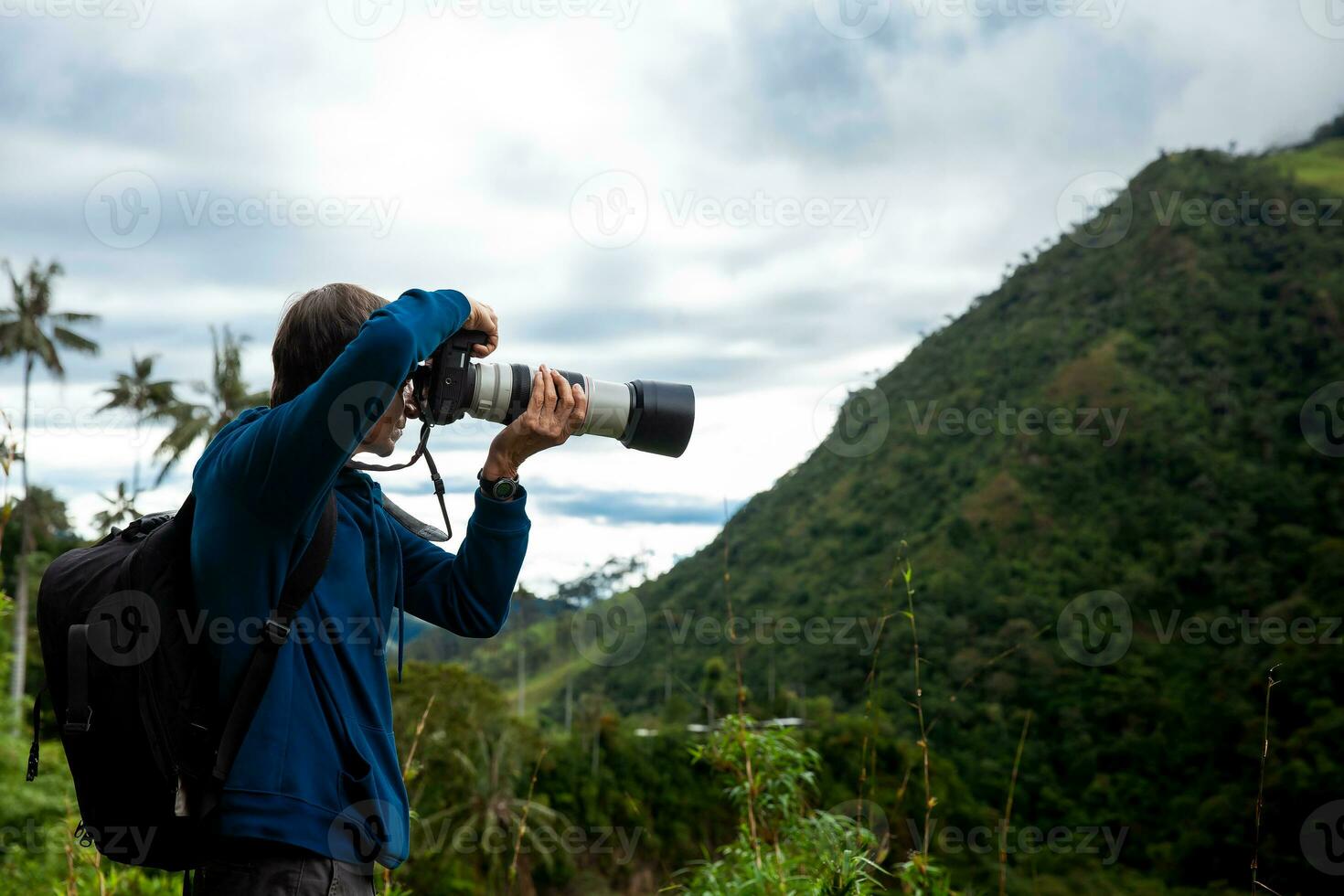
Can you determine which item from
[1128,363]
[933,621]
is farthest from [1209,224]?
[933,621]

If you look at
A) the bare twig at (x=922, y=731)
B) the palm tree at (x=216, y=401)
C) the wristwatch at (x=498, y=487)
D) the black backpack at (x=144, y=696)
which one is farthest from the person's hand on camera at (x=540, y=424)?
the palm tree at (x=216, y=401)

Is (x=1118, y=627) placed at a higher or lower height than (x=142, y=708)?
lower

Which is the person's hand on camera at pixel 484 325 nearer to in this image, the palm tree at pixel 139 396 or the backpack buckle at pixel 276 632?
the backpack buckle at pixel 276 632

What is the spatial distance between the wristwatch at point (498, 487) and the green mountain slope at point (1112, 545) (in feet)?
89.2

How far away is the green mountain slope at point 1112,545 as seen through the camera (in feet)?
130

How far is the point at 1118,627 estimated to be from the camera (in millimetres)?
52188

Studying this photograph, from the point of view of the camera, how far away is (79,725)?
1.12 m

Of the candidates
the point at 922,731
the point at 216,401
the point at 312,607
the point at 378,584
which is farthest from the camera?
the point at 216,401

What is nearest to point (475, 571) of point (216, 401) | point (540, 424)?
point (540, 424)

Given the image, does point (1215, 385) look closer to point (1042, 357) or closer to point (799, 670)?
point (1042, 357)

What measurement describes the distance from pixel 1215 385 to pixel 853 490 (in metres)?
23.3

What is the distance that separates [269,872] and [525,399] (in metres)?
0.69

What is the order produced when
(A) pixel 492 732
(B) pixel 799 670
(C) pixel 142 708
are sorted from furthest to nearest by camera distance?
1. (B) pixel 799 670
2. (A) pixel 492 732
3. (C) pixel 142 708

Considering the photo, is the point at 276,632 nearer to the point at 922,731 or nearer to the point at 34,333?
the point at 922,731
